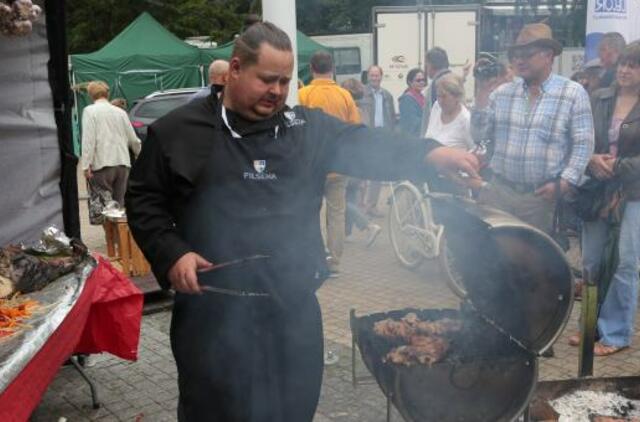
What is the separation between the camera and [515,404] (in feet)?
9.57

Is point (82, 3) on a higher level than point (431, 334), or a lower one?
higher

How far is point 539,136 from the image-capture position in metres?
4.41

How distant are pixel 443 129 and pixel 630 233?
90.7 inches

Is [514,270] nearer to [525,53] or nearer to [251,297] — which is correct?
[251,297]

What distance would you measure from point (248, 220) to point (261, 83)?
49 cm

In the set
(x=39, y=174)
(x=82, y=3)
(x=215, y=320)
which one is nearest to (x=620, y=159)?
(x=215, y=320)

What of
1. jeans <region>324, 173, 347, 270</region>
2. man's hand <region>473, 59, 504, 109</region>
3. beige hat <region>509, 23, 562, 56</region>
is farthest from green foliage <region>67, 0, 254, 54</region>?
beige hat <region>509, 23, 562, 56</region>

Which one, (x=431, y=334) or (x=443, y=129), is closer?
(x=431, y=334)

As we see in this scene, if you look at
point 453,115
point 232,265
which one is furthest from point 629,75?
point 232,265

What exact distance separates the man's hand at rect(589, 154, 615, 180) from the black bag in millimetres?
46

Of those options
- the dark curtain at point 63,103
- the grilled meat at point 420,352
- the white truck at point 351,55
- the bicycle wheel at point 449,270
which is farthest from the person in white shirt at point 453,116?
the white truck at point 351,55

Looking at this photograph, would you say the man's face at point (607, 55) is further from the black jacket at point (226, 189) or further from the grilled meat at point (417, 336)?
the black jacket at point (226, 189)

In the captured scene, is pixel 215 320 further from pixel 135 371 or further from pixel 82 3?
pixel 82 3

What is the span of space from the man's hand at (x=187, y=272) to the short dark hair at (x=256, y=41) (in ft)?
2.35
